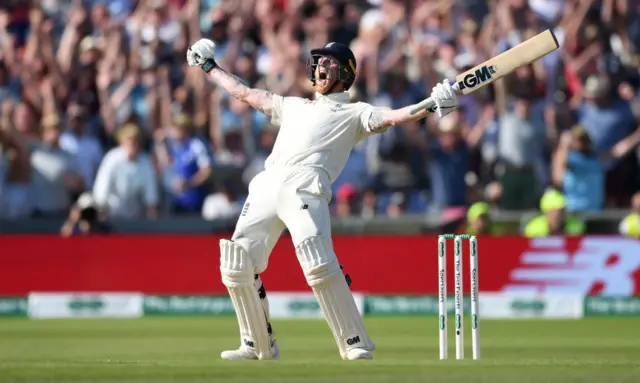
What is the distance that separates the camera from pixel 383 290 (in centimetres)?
1290

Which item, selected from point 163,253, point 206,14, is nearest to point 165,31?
point 206,14

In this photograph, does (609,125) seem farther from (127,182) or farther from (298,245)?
(298,245)

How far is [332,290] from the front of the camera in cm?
725

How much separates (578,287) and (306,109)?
5.98 m

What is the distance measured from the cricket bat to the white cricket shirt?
1.48 feet

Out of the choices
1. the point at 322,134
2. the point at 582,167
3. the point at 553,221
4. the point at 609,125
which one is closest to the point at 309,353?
the point at 322,134

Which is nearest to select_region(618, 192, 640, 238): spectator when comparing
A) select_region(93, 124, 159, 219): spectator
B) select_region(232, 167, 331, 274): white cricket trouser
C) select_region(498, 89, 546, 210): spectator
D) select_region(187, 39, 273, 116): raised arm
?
select_region(498, 89, 546, 210): spectator

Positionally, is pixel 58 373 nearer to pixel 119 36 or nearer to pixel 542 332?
pixel 542 332

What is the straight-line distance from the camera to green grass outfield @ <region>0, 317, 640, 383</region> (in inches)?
240

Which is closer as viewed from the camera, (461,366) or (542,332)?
(461,366)

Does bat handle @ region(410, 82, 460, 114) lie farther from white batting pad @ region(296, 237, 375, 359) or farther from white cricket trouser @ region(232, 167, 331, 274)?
white batting pad @ region(296, 237, 375, 359)

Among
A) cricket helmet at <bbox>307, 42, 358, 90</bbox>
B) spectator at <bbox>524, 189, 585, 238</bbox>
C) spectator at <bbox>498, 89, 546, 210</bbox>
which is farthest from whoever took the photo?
spectator at <bbox>498, 89, 546, 210</bbox>

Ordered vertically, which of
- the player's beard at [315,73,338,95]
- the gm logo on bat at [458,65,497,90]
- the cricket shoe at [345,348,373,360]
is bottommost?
the cricket shoe at [345,348,373,360]

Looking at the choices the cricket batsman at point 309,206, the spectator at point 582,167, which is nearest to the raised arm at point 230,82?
the cricket batsman at point 309,206
